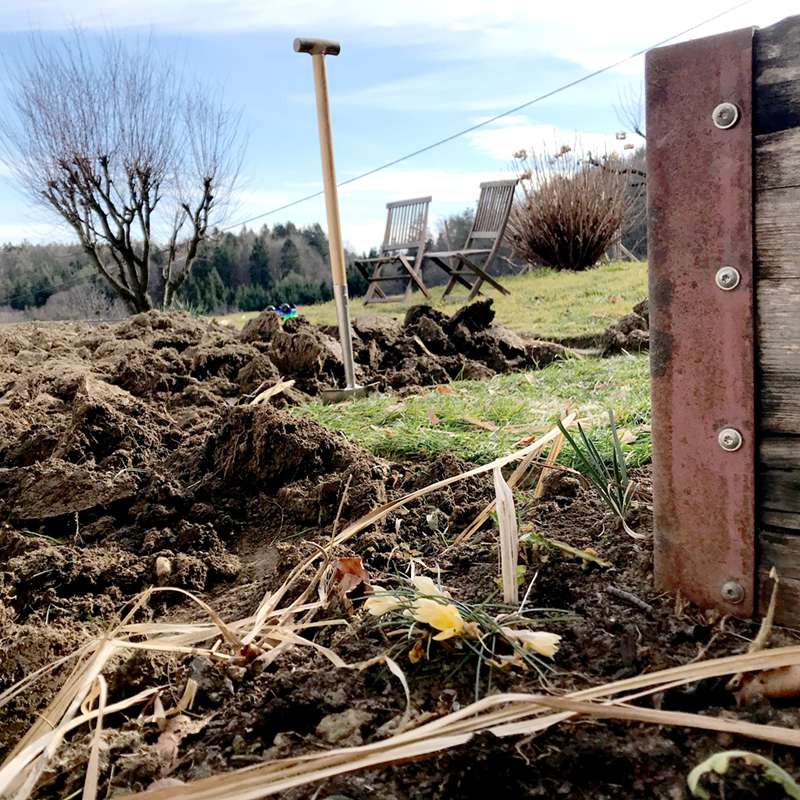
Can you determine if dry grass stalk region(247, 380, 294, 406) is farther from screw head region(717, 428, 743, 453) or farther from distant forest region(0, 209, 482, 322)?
distant forest region(0, 209, 482, 322)

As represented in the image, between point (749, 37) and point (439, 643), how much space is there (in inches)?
47.3

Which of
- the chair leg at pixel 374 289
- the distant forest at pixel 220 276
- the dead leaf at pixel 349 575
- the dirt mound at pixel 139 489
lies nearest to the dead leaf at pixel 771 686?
the dead leaf at pixel 349 575

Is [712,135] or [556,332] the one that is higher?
[712,135]

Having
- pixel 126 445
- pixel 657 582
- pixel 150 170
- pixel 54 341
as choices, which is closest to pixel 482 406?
pixel 126 445

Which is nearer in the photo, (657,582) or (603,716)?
(603,716)

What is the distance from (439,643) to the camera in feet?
5.04

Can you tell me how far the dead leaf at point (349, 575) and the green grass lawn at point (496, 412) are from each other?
97 cm

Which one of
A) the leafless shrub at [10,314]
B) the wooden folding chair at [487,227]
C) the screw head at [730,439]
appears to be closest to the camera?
the screw head at [730,439]

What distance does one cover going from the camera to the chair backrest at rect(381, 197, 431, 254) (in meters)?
15.4

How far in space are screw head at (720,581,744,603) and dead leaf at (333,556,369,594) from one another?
75cm

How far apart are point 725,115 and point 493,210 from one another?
13596 millimetres

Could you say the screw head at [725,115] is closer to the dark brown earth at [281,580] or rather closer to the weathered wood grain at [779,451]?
the weathered wood grain at [779,451]

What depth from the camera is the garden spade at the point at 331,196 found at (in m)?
4.55

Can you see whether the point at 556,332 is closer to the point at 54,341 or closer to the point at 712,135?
the point at 54,341
